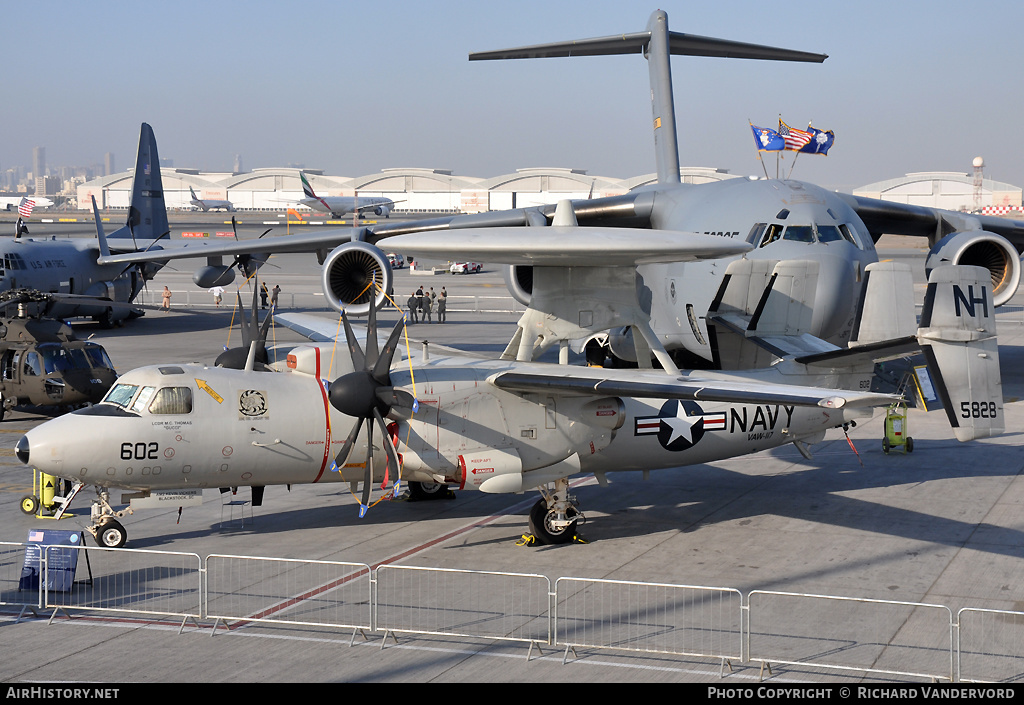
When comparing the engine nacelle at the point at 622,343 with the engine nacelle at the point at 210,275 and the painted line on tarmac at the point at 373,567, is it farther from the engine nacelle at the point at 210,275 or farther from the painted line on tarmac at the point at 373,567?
the engine nacelle at the point at 210,275

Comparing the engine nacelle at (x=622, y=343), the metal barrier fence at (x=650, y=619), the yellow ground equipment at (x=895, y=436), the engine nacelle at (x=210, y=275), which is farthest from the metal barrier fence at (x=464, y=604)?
the engine nacelle at (x=210, y=275)

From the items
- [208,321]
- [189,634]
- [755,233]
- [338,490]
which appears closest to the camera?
→ [189,634]

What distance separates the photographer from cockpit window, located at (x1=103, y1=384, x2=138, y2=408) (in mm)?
14836

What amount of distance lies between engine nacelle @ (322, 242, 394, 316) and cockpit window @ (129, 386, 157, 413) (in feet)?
40.6

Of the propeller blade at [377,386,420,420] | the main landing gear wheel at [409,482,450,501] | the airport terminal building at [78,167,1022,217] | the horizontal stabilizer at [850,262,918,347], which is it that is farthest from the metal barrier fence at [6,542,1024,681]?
the airport terminal building at [78,167,1022,217]

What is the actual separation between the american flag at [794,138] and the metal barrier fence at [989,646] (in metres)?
Answer: 28.6

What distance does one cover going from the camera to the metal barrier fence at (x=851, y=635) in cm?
1072

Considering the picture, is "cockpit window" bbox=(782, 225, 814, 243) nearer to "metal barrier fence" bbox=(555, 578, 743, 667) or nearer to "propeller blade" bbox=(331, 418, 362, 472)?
"metal barrier fence" bbox=(555, 578, 743, 667)

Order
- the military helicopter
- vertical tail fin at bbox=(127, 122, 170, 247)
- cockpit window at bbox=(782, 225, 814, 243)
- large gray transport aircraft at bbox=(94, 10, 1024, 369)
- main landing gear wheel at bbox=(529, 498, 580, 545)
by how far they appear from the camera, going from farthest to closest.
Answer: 1. vertical tail fin at bbox=(127, 122, 170, 247)
2. the military helicopter
3. cockpit window at bbox=(782, 225, 814, 243)
4. large gray transport aircraft at bbox=(94, 10, 1024, 369)
5. main landing gear wheel at bbox=(529, 498, 580, 545)

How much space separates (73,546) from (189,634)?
8.41 feet

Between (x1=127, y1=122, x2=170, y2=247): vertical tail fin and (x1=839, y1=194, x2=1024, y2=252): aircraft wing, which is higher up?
(x1=127, y1=122, x2=170, y2=247): vertical tail fin
